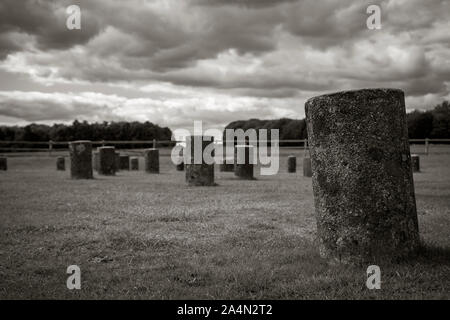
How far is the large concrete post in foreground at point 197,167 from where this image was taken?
13.6m

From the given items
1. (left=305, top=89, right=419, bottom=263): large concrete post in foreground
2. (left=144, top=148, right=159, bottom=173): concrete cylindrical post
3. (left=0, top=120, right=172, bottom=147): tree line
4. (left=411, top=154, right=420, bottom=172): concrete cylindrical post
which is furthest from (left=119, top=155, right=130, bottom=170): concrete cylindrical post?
(left=0, top=120, right=172, bottom=147): tree line

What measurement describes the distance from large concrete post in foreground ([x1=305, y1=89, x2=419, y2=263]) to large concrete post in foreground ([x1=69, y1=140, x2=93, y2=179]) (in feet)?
43.6

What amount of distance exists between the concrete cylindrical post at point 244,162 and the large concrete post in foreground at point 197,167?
12.3 feet

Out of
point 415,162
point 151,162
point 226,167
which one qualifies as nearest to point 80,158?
point 151,162

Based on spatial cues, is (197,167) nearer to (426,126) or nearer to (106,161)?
(106,161)

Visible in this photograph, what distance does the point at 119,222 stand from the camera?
7090 mm

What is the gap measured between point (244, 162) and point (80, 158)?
6421 millimetres

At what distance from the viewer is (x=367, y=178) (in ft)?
14.0

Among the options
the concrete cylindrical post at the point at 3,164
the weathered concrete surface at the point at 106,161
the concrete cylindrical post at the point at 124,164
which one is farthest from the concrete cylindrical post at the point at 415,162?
the concrete cylindrical post at the point at 3,164

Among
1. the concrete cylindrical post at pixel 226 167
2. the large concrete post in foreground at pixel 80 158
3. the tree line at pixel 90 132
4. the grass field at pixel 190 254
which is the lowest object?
the grass field at pixel 190 254

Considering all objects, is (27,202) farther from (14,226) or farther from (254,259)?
(254,259)

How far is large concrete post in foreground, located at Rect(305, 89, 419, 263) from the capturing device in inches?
167

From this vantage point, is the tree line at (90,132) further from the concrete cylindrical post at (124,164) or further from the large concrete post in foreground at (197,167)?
the large concrete post in foreground at (197,167)

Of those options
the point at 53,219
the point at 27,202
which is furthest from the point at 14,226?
the point at 27,202
